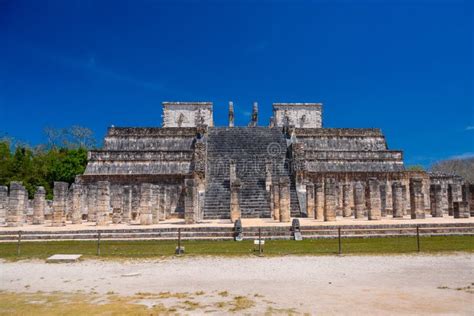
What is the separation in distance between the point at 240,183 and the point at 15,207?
10.6 m

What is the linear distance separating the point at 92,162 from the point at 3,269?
18385 millimetres

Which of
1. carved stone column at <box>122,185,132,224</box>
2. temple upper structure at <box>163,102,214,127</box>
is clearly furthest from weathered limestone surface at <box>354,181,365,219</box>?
temple upper structure at <box>163,102,214,127</box>

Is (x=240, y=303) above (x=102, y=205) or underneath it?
underneath

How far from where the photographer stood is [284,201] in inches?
716

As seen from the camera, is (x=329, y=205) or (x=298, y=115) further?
(x=298, y=115)

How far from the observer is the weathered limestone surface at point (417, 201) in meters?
19.8

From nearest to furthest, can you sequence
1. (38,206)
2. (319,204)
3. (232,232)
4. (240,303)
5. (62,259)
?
(240,303) → (62,259) → (232,232) → (319,204) → (38,206)

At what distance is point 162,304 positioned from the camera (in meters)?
6.02

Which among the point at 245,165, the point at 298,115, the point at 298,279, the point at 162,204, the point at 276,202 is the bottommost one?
the point at 298,279

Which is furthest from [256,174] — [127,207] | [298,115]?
[298,115]

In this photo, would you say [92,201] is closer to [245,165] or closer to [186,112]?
[245,165]

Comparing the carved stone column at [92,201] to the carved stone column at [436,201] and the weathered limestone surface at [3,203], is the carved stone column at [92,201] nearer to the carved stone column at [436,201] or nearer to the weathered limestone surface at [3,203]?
the weathered limestone surface at [3,203]

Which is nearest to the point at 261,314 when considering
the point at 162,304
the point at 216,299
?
the point at 216,299

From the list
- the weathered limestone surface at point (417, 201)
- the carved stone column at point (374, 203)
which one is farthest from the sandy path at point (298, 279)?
Result: the weathered limestone surface at point (417, 201)
